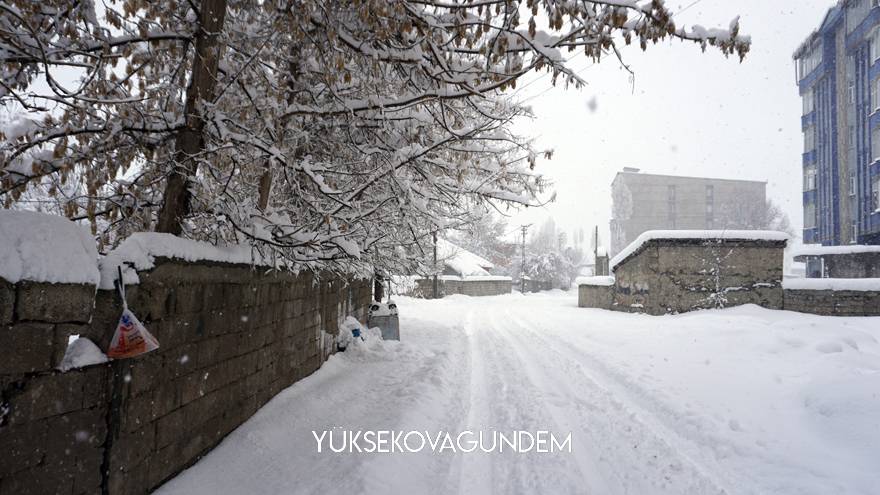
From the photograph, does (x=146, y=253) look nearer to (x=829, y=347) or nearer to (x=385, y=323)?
(x=385, y=323)

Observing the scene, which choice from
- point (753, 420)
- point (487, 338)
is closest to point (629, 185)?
point (487, 338)

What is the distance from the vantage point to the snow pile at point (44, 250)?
2072 millimetres

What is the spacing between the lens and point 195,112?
4.09 m

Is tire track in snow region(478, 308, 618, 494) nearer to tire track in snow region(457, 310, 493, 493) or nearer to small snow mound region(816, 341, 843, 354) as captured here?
tire track in snow region(457, 310, 493, 493)

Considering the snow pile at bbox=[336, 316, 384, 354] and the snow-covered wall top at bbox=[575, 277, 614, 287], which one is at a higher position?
the snow-covered wall top at bbox=[575, 277, 614, 287]

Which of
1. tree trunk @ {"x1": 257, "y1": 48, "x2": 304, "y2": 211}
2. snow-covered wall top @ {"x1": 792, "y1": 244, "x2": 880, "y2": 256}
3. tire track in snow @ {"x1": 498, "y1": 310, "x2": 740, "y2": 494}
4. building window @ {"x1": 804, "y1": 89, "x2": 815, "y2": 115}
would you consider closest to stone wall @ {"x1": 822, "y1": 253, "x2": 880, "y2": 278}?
snow-covered wall top @ {"x1": 792, "y1": 244, "x2": 880, "y2": 256}

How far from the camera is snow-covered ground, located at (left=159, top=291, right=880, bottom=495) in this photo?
350cm

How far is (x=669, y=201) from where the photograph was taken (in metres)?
72.7

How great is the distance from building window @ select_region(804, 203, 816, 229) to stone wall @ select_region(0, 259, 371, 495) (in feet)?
132

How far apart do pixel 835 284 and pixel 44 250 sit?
16628mm

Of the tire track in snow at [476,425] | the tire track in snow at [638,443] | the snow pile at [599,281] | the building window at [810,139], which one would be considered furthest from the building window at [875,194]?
the tire track in snow at [476,425]

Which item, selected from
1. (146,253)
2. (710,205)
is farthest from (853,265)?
(710,205)

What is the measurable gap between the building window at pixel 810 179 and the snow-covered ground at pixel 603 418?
101ft

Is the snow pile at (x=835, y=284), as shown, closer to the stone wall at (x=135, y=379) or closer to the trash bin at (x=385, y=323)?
the trash bin at (x=385, y=323)
